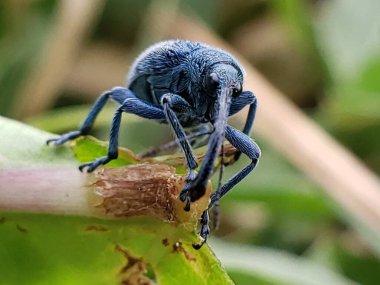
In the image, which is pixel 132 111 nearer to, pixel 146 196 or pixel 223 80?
pixel 223 80

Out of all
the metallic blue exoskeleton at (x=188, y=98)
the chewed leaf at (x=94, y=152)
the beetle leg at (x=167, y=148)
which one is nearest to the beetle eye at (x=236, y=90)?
the metallic blue exoskeleton at (x=188, y=98)

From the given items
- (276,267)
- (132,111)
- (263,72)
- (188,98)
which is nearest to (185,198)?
(132,111)

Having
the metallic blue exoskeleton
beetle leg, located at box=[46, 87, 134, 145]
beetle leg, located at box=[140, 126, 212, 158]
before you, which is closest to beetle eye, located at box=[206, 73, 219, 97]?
the metallic blue exoskeleton

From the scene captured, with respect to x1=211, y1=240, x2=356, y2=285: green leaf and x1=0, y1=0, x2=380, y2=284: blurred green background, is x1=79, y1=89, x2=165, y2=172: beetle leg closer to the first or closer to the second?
x1=211, y1=240, x2=356, y2=285: green leaf

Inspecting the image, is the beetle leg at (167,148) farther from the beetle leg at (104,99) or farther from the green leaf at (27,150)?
the green leaf at (27,150)

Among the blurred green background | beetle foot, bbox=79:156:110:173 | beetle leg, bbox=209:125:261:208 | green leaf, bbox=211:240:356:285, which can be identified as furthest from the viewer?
the blurred green background

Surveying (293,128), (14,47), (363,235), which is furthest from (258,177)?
(14,47)

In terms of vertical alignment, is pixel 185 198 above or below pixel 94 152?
above

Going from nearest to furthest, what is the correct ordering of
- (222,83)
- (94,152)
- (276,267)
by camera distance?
(94,152) → (222,83) → (276,267)
